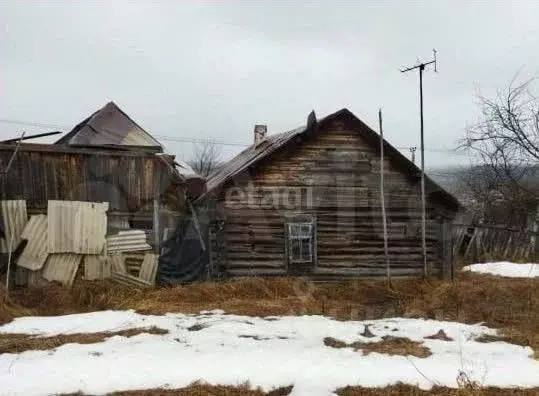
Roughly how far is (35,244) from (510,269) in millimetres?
15005

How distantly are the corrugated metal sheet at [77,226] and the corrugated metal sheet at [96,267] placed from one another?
164 millimetres

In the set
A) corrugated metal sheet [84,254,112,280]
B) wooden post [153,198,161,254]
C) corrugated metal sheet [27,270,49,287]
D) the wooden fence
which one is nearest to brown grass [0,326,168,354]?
corrugated metal sheet [27,270,49,287]

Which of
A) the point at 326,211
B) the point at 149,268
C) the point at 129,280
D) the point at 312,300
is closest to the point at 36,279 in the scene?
the point at 129,280

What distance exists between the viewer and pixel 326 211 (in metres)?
15.3

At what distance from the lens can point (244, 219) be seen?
48.5ft

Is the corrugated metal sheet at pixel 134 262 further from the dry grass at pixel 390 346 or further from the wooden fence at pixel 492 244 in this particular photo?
the wooden fence at pixel 492 244

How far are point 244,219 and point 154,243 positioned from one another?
253cm

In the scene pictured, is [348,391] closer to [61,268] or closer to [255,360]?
[255,360]

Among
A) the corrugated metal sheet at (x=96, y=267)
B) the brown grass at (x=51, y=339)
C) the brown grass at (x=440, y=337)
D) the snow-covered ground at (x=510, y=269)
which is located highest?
the corrugated metal sheet at (x=96, y=267)

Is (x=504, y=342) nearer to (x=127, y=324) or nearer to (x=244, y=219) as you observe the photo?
(x=127, y=324)

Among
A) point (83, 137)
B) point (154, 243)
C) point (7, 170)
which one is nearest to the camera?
point (7, 170)

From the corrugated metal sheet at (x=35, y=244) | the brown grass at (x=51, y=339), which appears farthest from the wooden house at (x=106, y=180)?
the brown grass at (x=51, y=339)

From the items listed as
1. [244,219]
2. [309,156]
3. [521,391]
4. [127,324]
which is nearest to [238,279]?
[244,219]

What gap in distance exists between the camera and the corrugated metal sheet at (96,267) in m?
13.3
